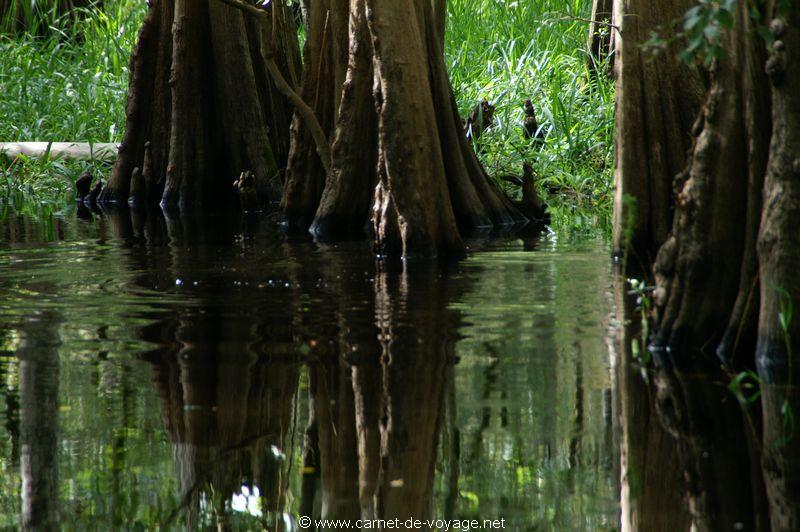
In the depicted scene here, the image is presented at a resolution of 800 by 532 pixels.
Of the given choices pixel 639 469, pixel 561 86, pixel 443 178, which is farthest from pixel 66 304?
pixel 561 86

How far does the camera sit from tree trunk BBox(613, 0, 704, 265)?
8453 mm

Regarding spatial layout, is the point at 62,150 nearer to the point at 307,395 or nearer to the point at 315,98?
the point at 315,98

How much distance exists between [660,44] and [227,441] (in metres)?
2.18

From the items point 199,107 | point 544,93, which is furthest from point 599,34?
point 199,107

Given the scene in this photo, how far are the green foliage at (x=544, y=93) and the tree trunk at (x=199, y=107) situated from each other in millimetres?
2532

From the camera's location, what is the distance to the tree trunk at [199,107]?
46.1ft

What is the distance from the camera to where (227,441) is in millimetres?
4590

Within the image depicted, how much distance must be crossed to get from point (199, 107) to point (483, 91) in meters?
3.91

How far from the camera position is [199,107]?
1426cm

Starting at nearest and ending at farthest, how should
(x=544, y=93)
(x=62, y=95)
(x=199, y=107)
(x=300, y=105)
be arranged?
(x=300, y=105), (x=199, y=107), (x=544, y=93), (x=62, y=95)

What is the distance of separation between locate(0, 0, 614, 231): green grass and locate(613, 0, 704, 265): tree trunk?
12.1 feet

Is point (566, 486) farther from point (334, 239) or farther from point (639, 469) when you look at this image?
point (334, 239)

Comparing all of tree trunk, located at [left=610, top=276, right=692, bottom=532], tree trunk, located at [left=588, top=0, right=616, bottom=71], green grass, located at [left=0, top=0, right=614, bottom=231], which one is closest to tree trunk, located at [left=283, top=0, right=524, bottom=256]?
green grass, located at [left=0, top=0, right=614, bottom=231]

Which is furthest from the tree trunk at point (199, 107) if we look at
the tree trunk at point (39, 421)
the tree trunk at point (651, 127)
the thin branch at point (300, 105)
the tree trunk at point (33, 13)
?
the tree trunk at point (39, 421)
